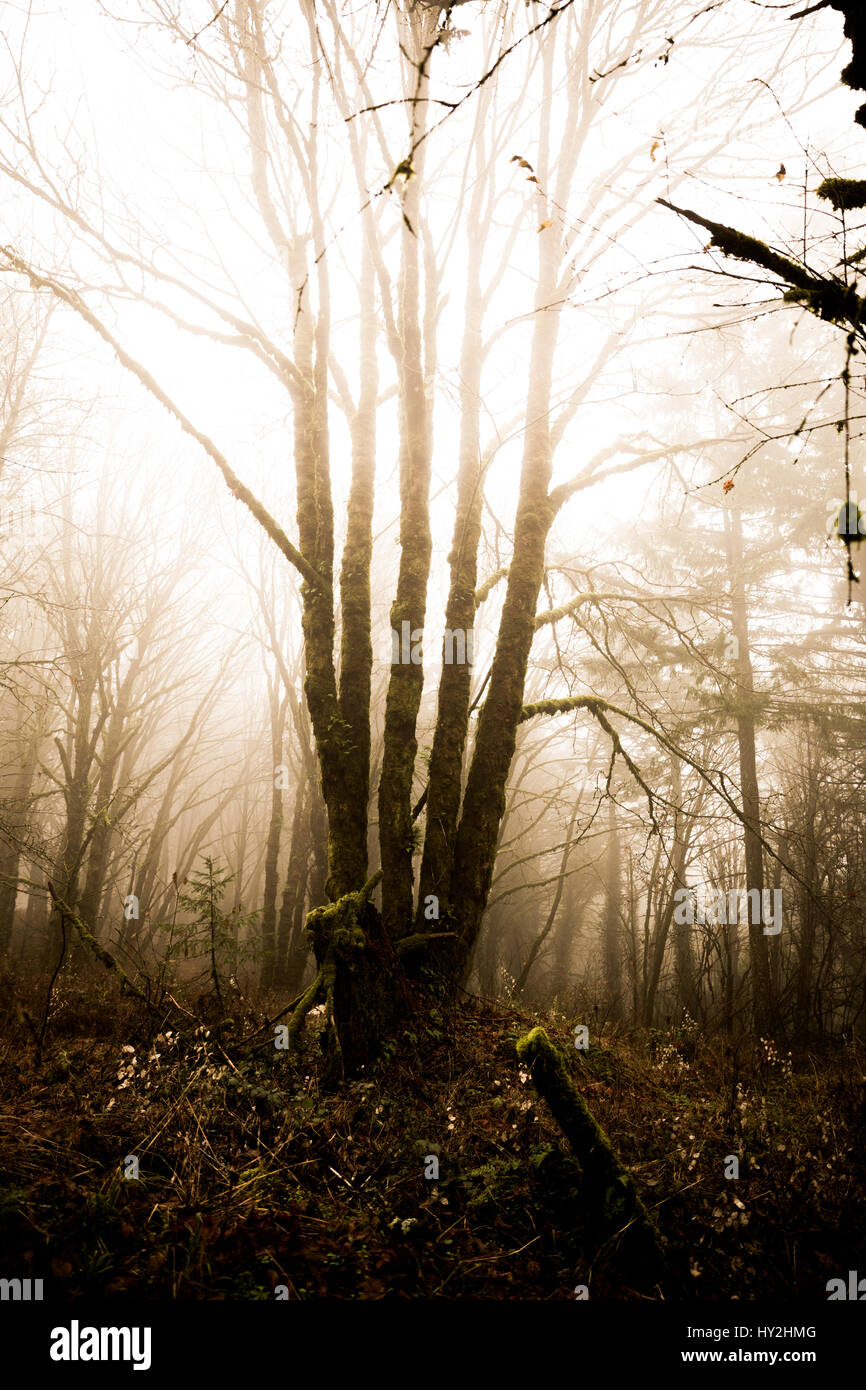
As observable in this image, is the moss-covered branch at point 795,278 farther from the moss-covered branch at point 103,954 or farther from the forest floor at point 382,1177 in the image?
the moss-covered branch at point 103,954

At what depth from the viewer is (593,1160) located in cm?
288

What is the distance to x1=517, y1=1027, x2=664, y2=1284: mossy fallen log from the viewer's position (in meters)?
2.73

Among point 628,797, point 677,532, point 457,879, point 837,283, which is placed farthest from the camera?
point 628,797

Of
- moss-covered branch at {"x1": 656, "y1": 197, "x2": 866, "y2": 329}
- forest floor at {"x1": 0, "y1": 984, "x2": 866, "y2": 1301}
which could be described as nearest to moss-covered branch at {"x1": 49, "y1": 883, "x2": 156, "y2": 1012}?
forest floor at {"x1": 0, "y1": 984, "x2": 866, "y2": 1301}

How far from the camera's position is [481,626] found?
12266mm

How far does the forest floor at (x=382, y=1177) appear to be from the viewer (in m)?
2.35

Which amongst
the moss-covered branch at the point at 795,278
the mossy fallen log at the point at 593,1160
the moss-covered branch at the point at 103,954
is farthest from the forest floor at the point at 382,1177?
the moss-covered branch at the point at 795,278

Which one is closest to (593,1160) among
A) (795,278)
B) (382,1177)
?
(382,1177)

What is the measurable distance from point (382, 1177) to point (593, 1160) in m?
1.03

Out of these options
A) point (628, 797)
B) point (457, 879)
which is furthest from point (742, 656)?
point (457, 879)

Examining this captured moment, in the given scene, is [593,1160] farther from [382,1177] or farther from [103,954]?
[103,954]

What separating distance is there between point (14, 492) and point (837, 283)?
36.7 feet
